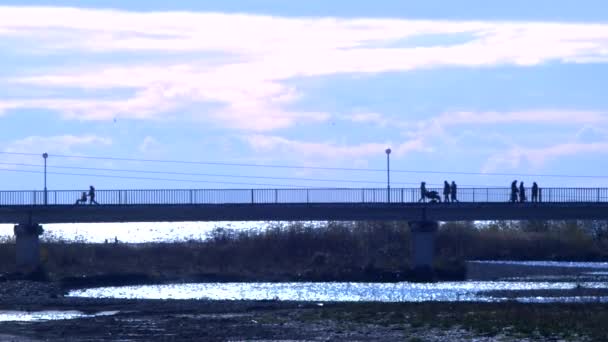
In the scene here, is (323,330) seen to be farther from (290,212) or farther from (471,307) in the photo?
(290,212)

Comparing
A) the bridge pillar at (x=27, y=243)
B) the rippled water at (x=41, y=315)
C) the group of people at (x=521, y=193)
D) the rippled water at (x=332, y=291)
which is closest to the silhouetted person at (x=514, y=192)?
the group of people at (x=521, y=193)

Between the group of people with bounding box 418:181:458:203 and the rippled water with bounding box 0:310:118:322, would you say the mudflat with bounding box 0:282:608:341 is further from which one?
the group of people with bounding box 418:181:458:203

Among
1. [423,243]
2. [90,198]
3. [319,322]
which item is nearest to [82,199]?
[90,198]

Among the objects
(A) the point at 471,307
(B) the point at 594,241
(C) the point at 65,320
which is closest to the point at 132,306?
(C) the point at 65,320

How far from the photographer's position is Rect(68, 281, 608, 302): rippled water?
62781 millimetres

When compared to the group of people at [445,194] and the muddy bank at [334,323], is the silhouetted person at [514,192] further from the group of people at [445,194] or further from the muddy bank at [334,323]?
the muddy bank at [334,323]

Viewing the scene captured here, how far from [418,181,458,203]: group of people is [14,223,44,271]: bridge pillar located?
24583 millimetres

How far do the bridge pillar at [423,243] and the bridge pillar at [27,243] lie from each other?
23094 millimetres

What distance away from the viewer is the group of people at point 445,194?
87.8m

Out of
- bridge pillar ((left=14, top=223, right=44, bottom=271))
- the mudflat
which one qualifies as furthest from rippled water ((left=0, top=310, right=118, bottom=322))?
bridge pillar ((left=14, top=223, right=44, bottom=271))

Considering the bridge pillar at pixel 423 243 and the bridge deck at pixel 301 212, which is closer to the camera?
the bridge deck at pixel 301 212

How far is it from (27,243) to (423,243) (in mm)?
24265

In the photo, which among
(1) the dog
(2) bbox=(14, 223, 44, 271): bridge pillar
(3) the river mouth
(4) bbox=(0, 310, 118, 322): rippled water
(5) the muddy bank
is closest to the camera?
(5) the muddy bank

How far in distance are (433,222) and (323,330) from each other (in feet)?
142
